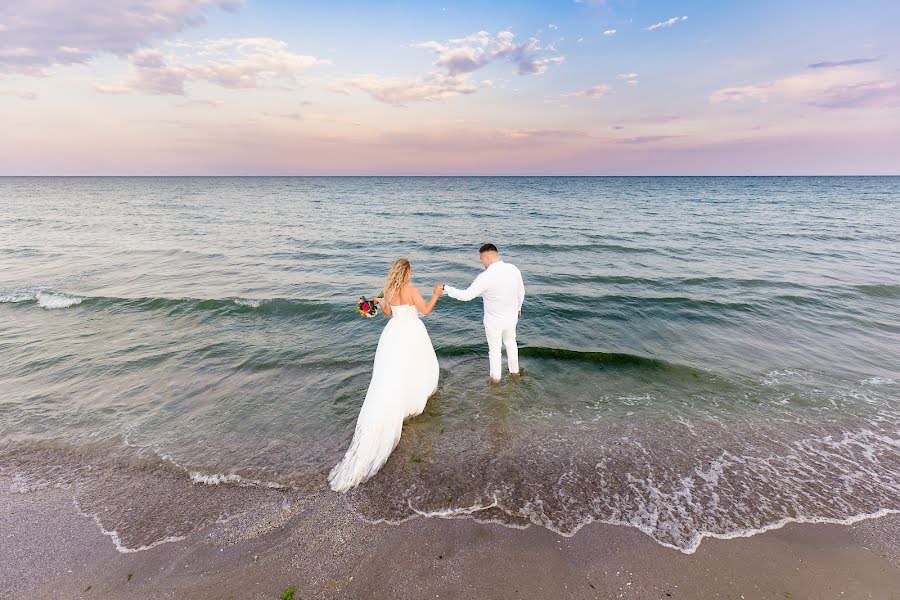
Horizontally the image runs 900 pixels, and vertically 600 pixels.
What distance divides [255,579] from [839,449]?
8.17 meters

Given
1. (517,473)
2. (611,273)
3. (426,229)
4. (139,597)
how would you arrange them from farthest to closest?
1. (426,229)
2. (611,273)
3. (517,473)
4. (139,597)

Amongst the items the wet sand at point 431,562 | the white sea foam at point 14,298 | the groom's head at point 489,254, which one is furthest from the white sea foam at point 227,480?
the white sea foam at point 14,298

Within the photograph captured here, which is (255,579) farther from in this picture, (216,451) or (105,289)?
(105,289)

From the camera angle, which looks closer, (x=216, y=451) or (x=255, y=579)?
(x=255, y=579)

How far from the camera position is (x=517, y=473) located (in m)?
5.84

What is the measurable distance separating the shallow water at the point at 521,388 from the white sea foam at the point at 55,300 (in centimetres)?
8

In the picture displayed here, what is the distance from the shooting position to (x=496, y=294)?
787cm

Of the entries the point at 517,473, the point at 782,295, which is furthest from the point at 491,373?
the point at 782,295

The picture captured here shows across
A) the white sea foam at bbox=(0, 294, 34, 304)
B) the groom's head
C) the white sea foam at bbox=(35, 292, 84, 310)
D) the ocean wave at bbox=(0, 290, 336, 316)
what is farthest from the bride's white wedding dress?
the white sea foam at bbox=(0, 294, 34, 304)

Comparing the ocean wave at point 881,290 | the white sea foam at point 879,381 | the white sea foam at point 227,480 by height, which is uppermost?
the ocean wave at point 881,290

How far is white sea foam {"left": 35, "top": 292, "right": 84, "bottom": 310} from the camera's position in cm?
1337

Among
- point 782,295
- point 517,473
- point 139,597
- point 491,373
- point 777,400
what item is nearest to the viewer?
point 139,597

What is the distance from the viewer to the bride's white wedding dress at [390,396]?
19.1 feet

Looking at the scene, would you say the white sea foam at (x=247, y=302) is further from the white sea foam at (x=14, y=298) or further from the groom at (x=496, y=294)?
the groom at (x=496, y=294)
